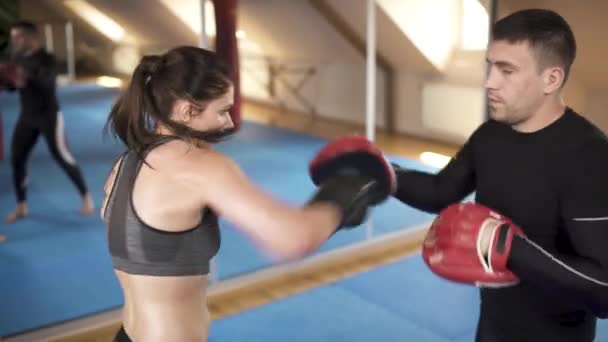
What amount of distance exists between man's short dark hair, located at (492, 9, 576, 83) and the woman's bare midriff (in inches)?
31.5

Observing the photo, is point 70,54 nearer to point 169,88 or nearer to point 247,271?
point 247,271

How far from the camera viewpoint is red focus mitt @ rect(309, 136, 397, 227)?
1.18 m

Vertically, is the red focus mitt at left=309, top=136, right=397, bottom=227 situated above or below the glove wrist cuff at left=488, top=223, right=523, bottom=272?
above

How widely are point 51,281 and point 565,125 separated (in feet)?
8.11

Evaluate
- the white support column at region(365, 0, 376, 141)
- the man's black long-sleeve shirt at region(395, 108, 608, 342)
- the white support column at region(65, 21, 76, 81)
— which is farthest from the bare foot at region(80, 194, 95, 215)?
the white support column at region(65, 21, 76, 81)

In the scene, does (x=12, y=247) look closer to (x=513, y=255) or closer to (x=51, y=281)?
(x=51, y=281)

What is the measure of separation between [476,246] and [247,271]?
6.20ft

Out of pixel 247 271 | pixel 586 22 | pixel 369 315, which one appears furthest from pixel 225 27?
pixel 586 22

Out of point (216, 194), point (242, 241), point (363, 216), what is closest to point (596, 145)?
point (363, 216)

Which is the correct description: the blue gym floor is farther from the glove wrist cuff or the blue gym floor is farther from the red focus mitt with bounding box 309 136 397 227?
the glove wrist cuff

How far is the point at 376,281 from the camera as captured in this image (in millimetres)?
2967

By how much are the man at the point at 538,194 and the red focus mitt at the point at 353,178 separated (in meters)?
0.18

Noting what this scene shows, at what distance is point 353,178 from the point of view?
1.25m

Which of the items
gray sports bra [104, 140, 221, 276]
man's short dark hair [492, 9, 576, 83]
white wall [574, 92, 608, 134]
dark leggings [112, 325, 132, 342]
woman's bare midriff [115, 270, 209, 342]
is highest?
man's short dark hair [492, 9, 576, 83]
